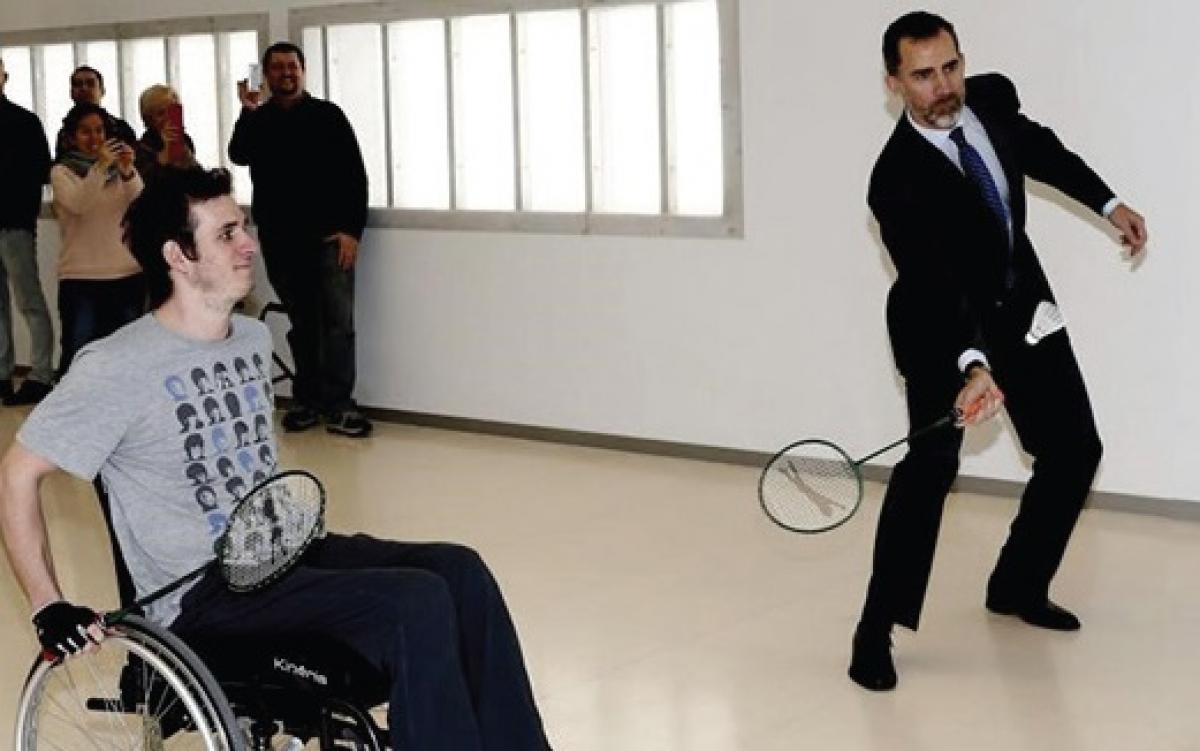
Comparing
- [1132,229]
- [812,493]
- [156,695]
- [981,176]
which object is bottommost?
[156,695]

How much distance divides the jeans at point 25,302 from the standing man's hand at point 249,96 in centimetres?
161

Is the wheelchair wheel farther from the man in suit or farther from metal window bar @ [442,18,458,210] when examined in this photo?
metal window bar @ [442,18,458,210]

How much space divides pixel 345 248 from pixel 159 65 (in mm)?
1949

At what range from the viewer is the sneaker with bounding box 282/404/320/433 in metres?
8.07

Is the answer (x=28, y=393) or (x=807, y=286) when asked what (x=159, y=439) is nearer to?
(x=807, y=286)

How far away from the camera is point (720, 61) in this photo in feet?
22.4

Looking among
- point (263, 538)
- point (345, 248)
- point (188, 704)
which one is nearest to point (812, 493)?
point (263, 538)

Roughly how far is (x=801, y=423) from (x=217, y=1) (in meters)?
3.66

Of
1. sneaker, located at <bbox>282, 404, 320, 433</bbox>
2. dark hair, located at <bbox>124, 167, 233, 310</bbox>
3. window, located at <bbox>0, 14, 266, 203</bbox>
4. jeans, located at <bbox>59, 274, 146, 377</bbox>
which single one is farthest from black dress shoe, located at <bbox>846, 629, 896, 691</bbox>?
window, located at <bbox>0, 14, 266, 203</bbox>

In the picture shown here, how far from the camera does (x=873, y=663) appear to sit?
432 cm

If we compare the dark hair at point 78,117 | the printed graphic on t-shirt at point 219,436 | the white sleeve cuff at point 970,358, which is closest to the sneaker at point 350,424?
the dark hair at point 78,117

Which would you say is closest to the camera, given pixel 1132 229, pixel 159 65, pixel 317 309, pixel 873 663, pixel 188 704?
pixel 188 704

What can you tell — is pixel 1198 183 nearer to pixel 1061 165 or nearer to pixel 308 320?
pixel 1061 165

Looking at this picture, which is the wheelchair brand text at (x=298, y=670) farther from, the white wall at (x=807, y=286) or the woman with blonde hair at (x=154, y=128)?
the woman with blonde hair at (x=154, y=128)
